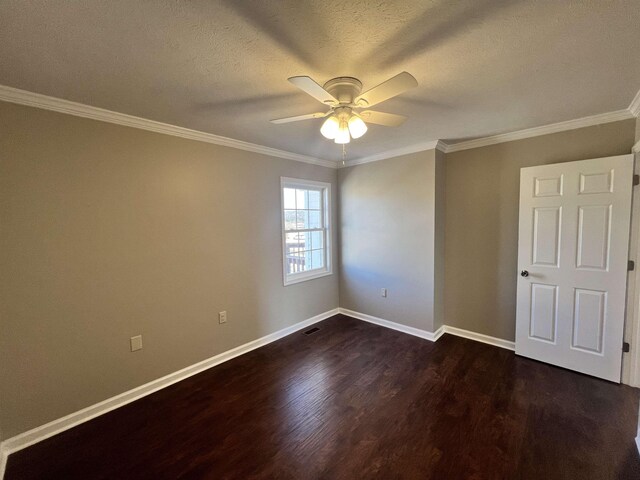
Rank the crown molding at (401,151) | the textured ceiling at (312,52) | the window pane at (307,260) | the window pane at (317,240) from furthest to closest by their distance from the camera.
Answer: the window pane at (317,240) < the window pane at (307,260) < the crown molding at (401,151) < the textured ceiling at (312,52)

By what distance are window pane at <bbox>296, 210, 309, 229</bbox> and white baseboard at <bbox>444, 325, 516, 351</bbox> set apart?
2291 millimetres

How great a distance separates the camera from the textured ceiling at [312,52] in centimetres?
113

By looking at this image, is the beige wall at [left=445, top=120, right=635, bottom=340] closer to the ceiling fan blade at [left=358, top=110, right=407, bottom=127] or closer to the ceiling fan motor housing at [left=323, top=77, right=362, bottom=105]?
the ceiling fan blade at [left=358, top=110, right=407, bottom=127]

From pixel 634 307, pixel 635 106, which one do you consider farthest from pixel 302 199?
pixel 634 307

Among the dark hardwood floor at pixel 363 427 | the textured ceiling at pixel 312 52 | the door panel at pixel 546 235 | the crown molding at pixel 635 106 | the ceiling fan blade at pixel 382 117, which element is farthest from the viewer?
the door panel at pixel 546 235

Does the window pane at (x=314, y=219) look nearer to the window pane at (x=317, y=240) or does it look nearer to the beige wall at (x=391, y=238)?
the window pane at (x=317, y=240)

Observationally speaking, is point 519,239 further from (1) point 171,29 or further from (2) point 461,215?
(1) point 171,29

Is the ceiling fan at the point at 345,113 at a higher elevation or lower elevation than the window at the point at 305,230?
higher

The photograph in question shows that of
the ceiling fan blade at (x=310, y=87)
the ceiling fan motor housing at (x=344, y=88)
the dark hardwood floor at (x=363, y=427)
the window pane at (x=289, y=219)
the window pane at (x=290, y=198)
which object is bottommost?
the dark hardwood floor at (x=363, y=427)

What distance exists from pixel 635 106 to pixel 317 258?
11.2 ft

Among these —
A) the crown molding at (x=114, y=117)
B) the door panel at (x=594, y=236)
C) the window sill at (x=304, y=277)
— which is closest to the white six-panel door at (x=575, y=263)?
the door panel at (x=594, y=236)

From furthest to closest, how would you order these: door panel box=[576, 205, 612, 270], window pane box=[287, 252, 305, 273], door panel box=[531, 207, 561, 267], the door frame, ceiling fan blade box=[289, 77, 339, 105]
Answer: window pane box=[287, 252, 305, 273] → door panel box=[531, 207, 561, 267] → door panel box=[576, 205, 612, 270] → the door frame → ceiling fan blade box=[289, 77, 339, 105]

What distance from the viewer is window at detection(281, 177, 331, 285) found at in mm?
3517

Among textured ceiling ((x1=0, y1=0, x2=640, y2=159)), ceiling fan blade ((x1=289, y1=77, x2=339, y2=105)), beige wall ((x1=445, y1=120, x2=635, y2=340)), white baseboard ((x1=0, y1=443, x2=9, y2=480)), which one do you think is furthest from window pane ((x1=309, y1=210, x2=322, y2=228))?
white baseboard ((x1=0, y1=443, x2=9, y2=480))
